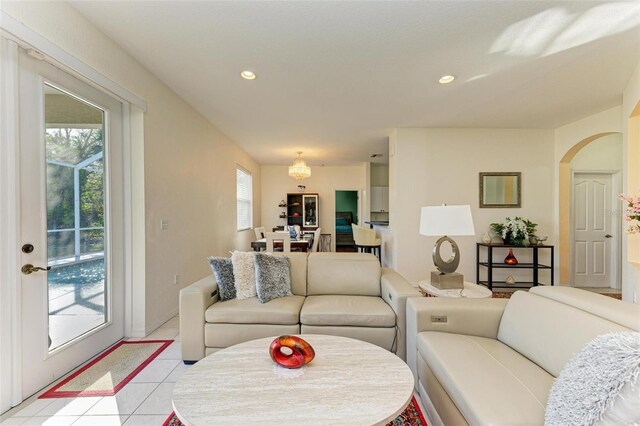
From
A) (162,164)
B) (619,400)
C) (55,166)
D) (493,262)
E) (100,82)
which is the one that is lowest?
(493,262)

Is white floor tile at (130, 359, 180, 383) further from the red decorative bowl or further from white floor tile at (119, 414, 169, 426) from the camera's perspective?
the red decorative bowl

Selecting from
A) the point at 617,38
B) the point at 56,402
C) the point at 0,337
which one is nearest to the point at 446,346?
the point at 56,402

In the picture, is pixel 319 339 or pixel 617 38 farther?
pixel 617 38

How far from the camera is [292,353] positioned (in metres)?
1.38

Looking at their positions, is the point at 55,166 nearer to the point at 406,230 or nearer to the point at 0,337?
the point at 0,337

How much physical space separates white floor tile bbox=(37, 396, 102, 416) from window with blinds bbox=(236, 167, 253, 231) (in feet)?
14.5

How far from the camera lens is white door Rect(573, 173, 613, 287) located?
4523mm

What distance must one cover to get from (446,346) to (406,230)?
3022 millimetres

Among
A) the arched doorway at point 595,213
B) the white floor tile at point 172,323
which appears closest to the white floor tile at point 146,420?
the white floor tile at point 172,323

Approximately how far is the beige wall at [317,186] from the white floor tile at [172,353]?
560 centimetres

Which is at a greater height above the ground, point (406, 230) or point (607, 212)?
point (607, 212)

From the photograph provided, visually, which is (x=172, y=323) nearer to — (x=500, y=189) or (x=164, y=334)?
(x=164, y=334)

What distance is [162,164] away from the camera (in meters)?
3.00

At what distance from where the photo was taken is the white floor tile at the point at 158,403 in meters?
1.65
